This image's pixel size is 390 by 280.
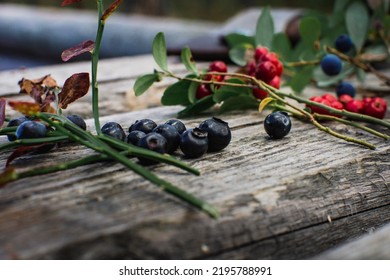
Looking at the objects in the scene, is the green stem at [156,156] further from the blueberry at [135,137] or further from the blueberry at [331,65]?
the blueberry at [331,65]

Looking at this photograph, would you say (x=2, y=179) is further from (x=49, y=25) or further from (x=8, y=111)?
(x=49, y=25)

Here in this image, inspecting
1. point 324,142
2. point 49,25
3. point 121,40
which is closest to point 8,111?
point 324,142

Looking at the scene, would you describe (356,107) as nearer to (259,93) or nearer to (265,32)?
(259,93)

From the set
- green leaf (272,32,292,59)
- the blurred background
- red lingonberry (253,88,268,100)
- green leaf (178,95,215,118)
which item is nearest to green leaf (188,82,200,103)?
green leaf (178,95,215,118)

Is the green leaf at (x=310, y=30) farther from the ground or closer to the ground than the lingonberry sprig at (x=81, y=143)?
farther from the ground

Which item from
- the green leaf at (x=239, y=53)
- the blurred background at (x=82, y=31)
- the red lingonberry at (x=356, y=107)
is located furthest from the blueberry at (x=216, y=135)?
the blurred background at (x=82, y=31)

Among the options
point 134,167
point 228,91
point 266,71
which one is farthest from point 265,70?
point 134,167
